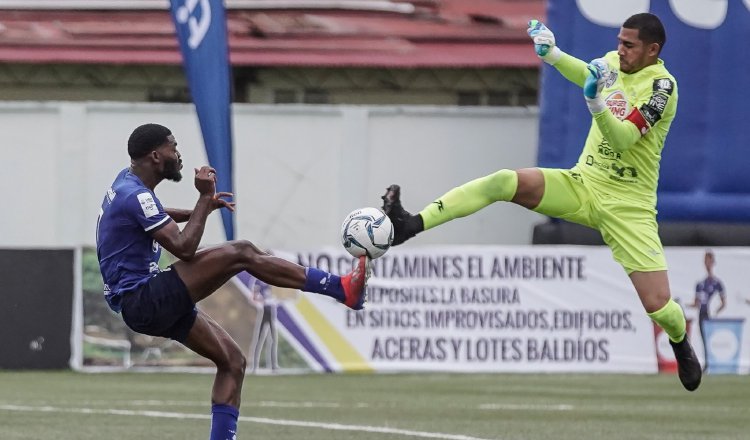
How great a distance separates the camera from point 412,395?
53.6ft

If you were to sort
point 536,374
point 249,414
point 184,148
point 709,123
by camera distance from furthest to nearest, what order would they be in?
point 184,148 → point 709,123 → point 536,374 → point 249,414

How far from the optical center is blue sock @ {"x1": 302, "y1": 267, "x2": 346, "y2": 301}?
991cm

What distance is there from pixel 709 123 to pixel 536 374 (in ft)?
16.3

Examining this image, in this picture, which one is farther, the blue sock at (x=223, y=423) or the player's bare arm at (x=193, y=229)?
the blue sock at (x=223, y=423)

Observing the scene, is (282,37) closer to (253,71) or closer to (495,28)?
(253,71)

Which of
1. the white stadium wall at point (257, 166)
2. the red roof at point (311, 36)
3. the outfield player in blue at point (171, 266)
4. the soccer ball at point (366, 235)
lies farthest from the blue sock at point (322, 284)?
the red roof at point (311, 36)

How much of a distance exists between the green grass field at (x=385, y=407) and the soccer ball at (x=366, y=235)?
2540 mm

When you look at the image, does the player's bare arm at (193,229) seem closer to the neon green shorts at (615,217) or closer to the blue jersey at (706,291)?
the neon green shorts at (615,217)

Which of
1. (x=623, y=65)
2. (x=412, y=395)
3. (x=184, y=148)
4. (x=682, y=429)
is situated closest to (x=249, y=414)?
(x=412, y=395)

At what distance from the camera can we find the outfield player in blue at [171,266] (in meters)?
9.69

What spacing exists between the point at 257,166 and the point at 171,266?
13.8m

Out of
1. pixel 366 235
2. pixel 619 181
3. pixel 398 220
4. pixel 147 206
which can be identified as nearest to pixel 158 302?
pixel 147 206

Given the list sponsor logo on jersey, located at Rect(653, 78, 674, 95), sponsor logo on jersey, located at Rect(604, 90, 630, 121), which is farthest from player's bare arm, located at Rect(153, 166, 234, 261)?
sponsor logo on jersey, located at Rect(653, 78, 674, 95)

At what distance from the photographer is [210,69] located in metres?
18.9
